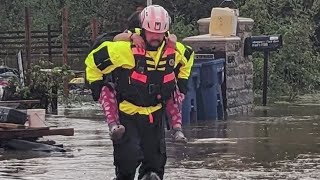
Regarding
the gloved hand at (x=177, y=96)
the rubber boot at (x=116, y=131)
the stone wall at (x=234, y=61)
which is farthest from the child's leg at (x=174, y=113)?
the stone wall at (x=234, y=61)

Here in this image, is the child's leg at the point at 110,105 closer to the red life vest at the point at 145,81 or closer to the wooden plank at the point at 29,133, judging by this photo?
the red life vest at the point at 145,81

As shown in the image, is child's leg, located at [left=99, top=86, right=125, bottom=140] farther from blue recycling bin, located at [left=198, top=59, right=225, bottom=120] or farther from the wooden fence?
the wooden fence

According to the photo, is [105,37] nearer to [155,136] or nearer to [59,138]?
[155,136]

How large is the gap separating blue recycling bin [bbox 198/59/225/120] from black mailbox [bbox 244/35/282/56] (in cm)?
163

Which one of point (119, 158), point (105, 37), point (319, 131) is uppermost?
point (105, 37)

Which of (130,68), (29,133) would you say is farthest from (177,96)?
(29,133)

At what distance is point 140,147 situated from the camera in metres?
7.34

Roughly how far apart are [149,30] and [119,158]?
0.99 m

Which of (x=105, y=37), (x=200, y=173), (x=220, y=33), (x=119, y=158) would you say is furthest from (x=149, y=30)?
(x=220, y=33)

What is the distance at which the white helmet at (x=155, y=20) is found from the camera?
286 inches

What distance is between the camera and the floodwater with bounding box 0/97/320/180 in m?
9.80

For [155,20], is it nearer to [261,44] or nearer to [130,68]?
[130,68]

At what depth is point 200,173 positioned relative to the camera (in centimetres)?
978

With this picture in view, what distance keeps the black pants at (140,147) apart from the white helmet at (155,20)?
0.64 meters
